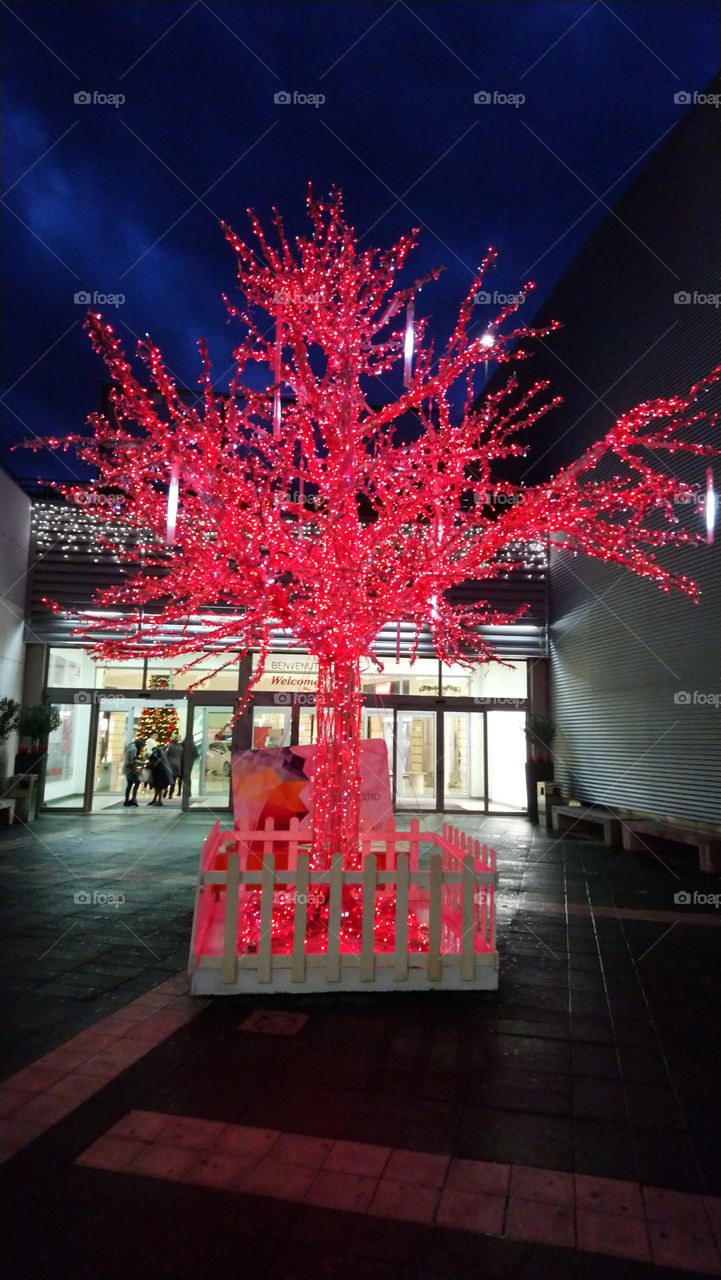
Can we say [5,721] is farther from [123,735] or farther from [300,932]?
[300,932]

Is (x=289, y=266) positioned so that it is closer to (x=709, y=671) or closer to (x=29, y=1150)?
(x=29, y=1150)

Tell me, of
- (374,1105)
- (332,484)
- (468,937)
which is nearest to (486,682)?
(332,484)

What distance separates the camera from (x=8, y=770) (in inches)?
605

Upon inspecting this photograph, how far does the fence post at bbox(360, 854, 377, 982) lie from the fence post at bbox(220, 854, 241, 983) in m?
0.86

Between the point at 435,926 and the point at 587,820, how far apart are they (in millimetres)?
10728

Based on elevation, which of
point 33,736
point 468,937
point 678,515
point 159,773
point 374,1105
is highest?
point 678,515

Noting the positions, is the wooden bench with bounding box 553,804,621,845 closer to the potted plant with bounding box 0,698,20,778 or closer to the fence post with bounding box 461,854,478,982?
the fence post with bounding box 461,854,478,982

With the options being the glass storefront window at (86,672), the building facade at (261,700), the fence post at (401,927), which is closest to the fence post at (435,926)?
the fence post at (401,927)

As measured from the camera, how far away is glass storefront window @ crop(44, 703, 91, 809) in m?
16.1

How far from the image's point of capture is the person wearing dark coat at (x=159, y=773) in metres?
17.3

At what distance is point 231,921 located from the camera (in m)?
4.85

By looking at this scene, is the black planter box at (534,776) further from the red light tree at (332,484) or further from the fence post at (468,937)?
the fence post at (468,937)

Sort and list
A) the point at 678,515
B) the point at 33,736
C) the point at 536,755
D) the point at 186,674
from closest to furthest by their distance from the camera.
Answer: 1. the point at 678,515
2. the point at 33,736
3. the point at 536,755
4. the point at 186,674

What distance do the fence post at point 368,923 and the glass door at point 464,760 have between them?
1267 cm
